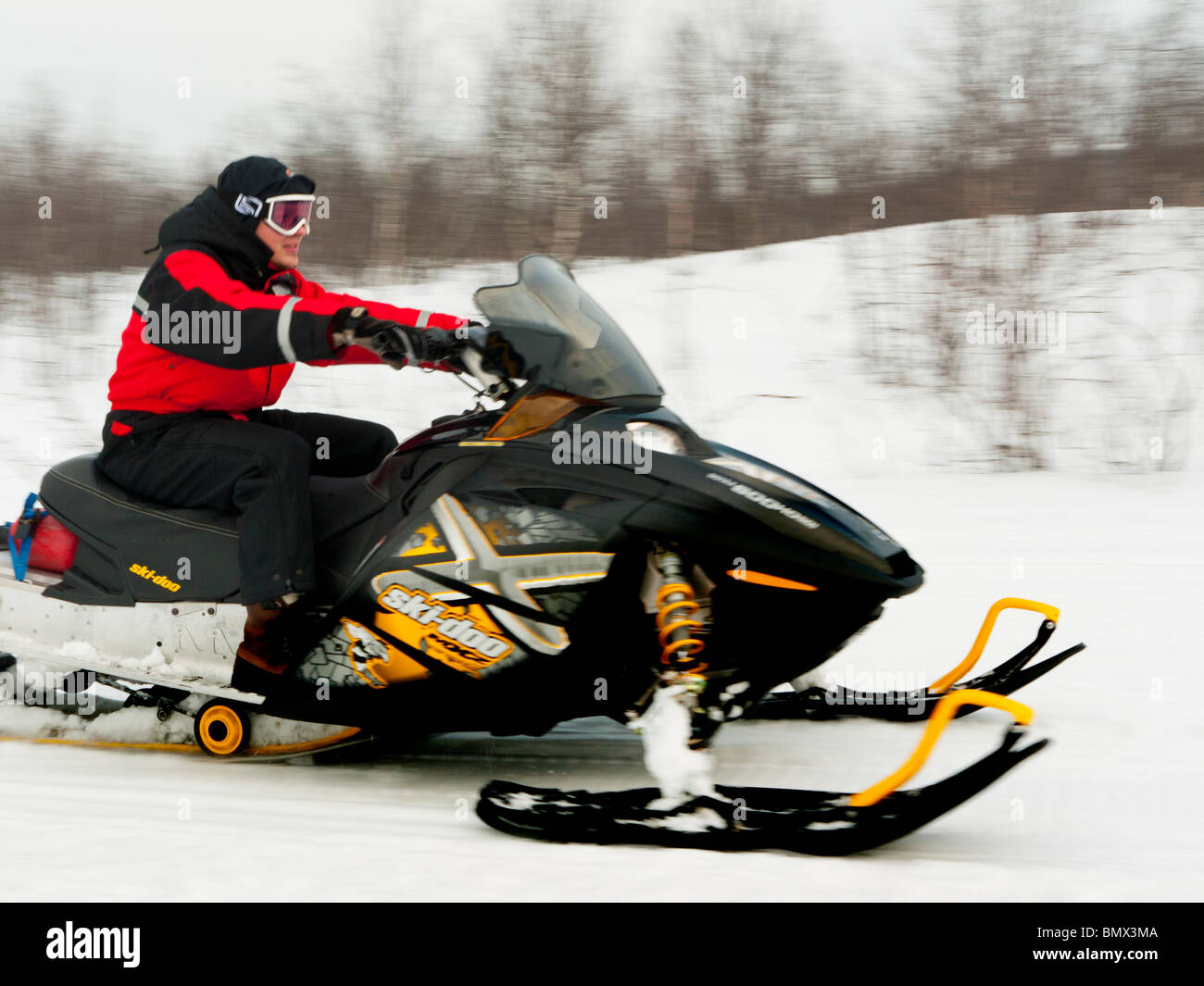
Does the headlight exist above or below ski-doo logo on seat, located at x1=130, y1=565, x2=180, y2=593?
above

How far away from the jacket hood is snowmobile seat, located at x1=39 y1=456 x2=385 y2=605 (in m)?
0.62

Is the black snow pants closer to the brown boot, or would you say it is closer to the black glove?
the brown boot

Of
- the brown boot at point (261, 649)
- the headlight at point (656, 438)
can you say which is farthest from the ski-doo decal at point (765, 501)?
the brown boot at point (261, 649)

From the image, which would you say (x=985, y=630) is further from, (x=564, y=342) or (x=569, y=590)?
(x=564, y=342)

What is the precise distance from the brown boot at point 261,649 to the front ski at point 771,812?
2.38ft

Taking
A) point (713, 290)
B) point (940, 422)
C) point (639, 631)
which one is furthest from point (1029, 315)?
point (639, 631)

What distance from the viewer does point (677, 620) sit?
9.12 feet

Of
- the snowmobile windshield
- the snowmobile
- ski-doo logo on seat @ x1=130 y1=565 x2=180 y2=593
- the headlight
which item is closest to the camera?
the snowmobile

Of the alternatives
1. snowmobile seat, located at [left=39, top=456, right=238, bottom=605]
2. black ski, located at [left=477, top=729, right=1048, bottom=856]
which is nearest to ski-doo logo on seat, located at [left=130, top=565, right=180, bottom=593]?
snowmobile seat, located at [left=39, top=456, right=238, bottom=605]

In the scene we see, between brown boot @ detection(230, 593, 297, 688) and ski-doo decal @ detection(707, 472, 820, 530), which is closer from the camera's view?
ski-doo decal @ detection(707, 472, 820, 530)

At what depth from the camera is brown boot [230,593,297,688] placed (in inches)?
127
